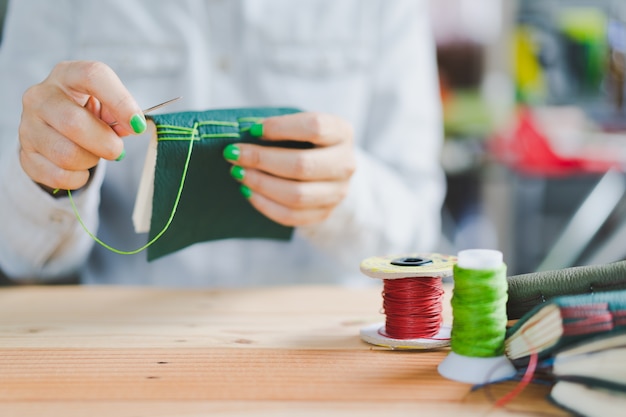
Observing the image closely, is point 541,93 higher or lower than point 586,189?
higher

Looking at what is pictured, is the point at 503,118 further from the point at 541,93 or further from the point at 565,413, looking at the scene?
the point at 565,413

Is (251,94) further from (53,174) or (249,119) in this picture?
(53,174)

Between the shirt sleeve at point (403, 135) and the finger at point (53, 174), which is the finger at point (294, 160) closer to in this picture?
the finger at point (53, 174)

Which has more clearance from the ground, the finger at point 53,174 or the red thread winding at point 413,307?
A: the finger at point 53,174

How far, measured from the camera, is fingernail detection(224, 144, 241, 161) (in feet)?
2.68

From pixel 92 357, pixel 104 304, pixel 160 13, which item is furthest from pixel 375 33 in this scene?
pixel 92 357

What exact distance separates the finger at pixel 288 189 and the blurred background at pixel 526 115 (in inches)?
49.6

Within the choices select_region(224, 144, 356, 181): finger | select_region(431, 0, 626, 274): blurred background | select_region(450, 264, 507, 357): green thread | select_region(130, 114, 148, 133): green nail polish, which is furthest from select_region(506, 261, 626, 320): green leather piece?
select_region(431, 0, 626, 274): blurred background

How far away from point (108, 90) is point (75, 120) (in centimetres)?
5

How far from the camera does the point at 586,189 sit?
2039 mm

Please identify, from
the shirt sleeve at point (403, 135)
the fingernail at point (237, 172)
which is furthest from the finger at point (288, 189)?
the shirt sleeve at point (403, 135)

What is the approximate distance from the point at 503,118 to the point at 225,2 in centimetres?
143

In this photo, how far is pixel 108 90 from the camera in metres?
0.70

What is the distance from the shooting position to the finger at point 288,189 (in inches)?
33.7
